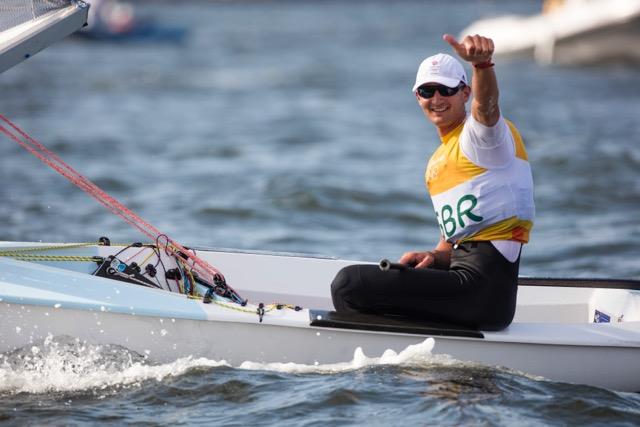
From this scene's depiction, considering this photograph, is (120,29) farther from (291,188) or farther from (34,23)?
(34,23)

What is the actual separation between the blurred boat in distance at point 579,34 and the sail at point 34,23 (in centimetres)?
1889

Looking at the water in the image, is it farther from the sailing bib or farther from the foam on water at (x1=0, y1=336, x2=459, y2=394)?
the sailing bib

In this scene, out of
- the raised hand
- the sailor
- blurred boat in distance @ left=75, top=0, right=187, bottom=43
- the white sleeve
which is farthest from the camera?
blurred boat in distance @ left=75, top=0, right=187, bottom=43

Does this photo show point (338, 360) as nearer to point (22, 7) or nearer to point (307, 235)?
point (22, 7)

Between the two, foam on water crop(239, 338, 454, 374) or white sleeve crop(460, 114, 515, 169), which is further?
foam on water crop(239, 338, 454, 374)

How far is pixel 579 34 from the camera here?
2394 cm

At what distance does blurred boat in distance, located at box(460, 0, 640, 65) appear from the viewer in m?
22.5

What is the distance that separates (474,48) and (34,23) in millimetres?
1978

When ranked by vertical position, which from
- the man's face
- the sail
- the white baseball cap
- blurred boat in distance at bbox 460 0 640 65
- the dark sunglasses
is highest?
blurred boat in distance at bbox 460 0 640 65

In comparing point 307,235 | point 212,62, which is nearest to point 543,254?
point 307,235

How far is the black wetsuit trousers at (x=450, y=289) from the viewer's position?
13.9 ft

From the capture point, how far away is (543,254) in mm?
8234

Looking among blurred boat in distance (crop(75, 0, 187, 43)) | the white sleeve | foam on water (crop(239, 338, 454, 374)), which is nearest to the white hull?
foam on water (crop(239, 338, 454, 374))

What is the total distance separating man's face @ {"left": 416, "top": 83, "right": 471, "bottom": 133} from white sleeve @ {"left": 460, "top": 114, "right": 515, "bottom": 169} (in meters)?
0.15
